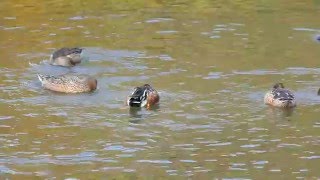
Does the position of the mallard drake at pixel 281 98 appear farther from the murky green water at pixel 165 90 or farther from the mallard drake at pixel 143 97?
the mallard drake at pixel 143 97

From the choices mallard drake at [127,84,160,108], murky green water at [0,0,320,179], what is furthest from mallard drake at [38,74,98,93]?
mallard drake at [127,84,160,108]

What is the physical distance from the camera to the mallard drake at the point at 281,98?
14898 mm

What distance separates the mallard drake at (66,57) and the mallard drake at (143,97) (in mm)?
3060

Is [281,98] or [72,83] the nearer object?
[281,98]

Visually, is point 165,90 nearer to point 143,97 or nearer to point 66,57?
point 143,97

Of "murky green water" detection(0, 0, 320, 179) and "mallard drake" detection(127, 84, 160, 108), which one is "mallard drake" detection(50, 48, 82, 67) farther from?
"mallard drake" detection(127, 84, 160, 108)

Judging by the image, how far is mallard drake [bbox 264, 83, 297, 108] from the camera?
14898 millimetres

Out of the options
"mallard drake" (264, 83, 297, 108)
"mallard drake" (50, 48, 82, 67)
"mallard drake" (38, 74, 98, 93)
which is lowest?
"mallard drake" (264, 83, 297, 108)

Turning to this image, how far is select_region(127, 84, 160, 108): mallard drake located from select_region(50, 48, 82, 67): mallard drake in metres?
3.06

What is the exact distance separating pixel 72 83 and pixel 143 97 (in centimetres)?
166

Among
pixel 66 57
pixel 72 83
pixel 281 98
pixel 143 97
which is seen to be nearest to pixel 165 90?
pixel 143 97

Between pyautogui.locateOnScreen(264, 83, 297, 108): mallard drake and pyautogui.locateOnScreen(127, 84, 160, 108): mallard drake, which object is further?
pyautogui.locateOnScreen(127, 84, 160, 108): mallard drake

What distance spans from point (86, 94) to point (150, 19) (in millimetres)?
6490

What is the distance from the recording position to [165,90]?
1623 centimetres
